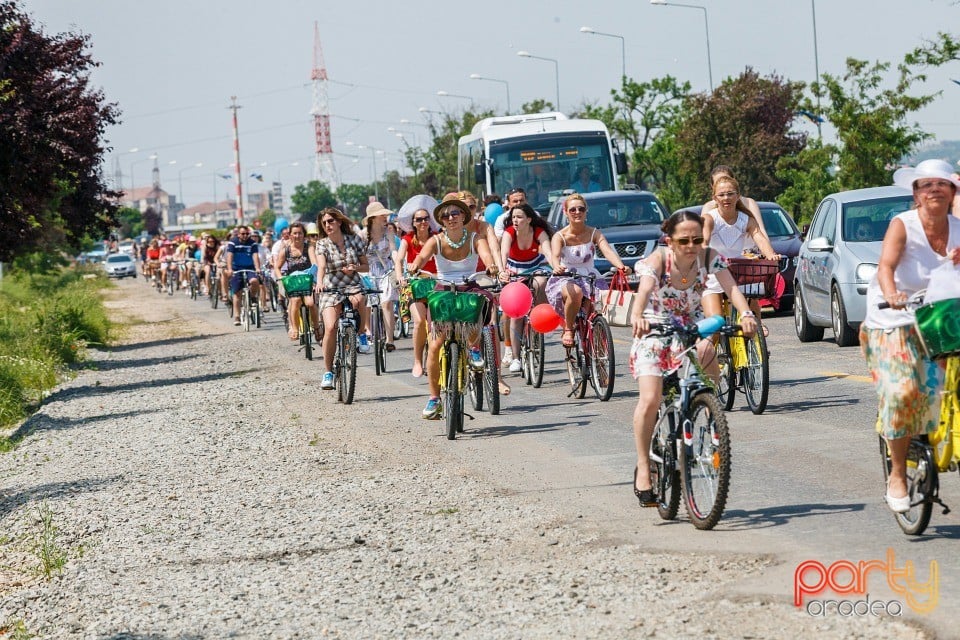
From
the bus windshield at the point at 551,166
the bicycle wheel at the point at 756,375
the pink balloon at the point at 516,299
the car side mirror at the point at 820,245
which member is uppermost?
the bus windshield at the point at 551,166

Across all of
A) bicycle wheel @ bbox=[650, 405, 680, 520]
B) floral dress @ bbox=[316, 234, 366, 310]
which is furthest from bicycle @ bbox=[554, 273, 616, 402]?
bicycle wheel @ bbox=[650, 405, 680, 520]

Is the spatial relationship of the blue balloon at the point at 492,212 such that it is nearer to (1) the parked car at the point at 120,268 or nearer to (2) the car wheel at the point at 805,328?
(2) the car wheel at the point at 805,328

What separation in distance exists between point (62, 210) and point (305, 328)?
1256 cm

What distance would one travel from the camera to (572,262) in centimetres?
1435

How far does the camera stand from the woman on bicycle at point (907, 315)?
6805 millimetres

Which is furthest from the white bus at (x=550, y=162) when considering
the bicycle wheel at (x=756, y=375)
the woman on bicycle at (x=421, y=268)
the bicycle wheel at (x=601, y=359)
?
the bicycle wheel at (x=756, y=375)

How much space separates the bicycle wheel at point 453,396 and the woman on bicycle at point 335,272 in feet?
10.9

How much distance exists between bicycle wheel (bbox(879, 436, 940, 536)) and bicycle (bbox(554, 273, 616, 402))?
21.4 ft

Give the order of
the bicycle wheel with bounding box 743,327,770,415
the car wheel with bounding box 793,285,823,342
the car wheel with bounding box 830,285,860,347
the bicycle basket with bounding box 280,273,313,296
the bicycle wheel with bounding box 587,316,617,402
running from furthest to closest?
the car wheel with bounding box 793,285,823,342 → the bicycle basket with bounding box 280,273,313,296 → the car wheel with bounding box 830,285,860,347 → the bicycle wheel with bounding box 587,316,617,402 → the bicycle wheel with bounding box 743,327,770,415

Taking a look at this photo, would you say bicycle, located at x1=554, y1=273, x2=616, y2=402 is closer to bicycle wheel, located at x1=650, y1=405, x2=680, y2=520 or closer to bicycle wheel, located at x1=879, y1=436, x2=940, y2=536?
bicycle wheel, located at x1=650, y1=405, x2=680, y2=520

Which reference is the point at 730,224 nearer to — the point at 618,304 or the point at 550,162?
the point at 618,304

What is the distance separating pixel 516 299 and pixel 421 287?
1070 mm

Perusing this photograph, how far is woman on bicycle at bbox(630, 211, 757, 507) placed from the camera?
25.6 feet

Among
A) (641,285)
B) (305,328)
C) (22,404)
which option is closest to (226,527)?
(641,285)
